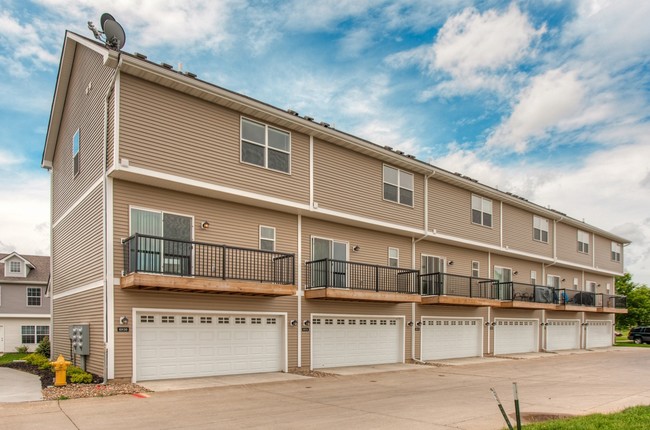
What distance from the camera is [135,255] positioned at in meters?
13.0

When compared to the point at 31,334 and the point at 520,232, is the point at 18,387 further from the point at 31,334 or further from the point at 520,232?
the point at 31,334

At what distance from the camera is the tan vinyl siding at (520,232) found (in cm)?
2805

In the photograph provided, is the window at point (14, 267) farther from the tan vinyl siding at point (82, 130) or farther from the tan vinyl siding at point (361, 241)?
the tan vinyl siding at point (361, 241)

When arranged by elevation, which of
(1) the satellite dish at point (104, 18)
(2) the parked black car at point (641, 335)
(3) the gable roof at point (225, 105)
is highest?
(1) the satellite dish at point (104, 18)

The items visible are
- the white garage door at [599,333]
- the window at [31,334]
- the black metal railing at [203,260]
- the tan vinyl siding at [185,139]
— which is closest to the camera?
the black metal railing at [203,260]

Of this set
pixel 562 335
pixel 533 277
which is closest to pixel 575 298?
pixel 562 335

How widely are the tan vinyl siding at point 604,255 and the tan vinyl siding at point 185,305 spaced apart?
28196 millimetres

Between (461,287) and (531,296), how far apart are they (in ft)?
22.9

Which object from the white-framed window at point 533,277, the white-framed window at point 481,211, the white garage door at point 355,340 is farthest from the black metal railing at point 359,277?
the white-framed window at point 533,277

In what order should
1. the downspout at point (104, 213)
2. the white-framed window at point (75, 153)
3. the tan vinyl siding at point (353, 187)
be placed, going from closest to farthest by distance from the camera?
1. the downspout at point (104, 213)
2. the white-framed window at point (75, 153)
3. the tan vinyl siding at point (353, 187)

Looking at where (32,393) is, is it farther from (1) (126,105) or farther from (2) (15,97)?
(2) (15,97)

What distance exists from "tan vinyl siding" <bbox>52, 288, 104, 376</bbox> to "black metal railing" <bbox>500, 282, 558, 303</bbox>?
20192mm

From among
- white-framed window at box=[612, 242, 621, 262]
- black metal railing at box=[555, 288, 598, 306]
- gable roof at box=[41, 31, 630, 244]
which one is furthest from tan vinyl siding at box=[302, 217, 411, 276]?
white-framed window at box=[612, 242, 621, 262]

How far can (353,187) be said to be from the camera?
64.6 ft
